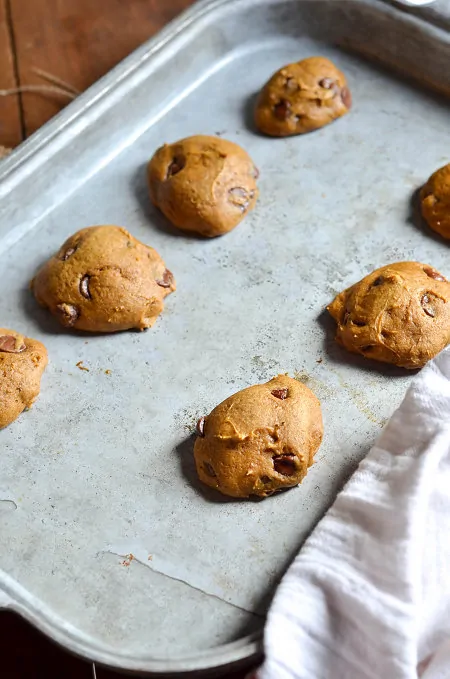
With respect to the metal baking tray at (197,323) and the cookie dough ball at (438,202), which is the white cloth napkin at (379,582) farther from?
the cookie dough ball at (438,202)

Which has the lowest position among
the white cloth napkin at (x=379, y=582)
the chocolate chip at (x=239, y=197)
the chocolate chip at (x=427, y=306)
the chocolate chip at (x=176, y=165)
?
the white cloth napkin at (x=379, y=582)

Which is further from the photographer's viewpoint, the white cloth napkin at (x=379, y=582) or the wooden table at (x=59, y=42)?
the wooden table at (x=59, y=42)

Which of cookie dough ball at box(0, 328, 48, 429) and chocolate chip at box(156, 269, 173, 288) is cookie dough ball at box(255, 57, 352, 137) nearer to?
chocolate chip at box(156, 269, 173, 288)

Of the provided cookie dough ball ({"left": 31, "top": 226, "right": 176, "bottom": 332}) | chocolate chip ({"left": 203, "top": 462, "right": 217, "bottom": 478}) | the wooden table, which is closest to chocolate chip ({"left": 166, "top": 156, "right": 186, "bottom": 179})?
cookie dough ball ({"left": 31, "top": 226, "right": 176, "bottom": 332})

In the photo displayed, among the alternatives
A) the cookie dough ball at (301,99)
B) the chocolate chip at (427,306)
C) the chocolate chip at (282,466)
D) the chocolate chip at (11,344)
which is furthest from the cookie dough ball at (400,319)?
the chocolate chip at (11,344)

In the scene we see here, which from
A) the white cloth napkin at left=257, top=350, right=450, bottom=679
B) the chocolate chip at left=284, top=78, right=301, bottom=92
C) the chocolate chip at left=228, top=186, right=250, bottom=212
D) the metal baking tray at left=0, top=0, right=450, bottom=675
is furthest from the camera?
the chocolate chip at left=284, top=78, right=301, bottom=92

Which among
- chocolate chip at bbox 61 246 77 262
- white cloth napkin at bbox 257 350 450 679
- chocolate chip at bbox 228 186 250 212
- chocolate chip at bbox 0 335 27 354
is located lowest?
white cloth napkin at bbox 257 350 450 679
